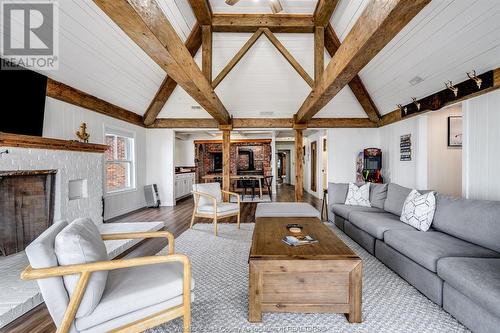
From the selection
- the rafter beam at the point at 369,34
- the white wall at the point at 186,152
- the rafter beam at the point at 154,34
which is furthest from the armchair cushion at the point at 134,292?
the white wall at the point at 186,152

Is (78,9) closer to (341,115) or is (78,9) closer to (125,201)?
(125,201)

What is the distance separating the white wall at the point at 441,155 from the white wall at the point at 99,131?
6854 mm

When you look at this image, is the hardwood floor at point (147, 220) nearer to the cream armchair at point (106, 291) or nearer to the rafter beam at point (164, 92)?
the cream armchair at point (106, 291)

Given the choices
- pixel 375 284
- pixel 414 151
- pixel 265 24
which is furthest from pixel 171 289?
pixel 414 151

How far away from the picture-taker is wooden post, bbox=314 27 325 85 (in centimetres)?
396

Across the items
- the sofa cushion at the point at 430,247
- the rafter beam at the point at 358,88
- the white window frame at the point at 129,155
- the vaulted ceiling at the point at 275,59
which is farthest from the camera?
the white window frame at the point at 129,155

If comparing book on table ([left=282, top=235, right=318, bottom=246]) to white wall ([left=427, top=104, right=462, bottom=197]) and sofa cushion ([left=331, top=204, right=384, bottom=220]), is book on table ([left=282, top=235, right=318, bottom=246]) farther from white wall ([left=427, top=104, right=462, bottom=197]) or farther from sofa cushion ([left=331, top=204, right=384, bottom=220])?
white wall ([left=427, top=104, right=462, bottom=197])

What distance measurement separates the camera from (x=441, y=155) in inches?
195

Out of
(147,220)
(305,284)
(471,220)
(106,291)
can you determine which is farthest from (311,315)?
(147,220)

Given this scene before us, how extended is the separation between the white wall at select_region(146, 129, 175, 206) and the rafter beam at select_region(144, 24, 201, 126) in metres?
0.47

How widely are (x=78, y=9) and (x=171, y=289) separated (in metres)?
3.48

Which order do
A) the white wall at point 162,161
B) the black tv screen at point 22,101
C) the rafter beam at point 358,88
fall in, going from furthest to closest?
the white wall at point 162,161 → the rafter beam at point 358,88 → the black tv screen at point 22,101

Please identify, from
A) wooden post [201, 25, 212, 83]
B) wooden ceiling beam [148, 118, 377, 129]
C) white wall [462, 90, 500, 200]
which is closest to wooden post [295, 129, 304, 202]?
wooden ceiling beam [148, 118, 377, 129]

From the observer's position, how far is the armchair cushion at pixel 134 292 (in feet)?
4.07
